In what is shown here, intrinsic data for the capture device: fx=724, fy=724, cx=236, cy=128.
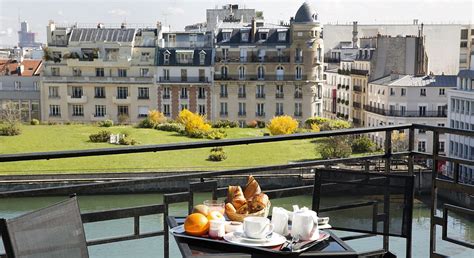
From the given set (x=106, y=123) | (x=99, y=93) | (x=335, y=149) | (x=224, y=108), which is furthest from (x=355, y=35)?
(x=335, y=149)

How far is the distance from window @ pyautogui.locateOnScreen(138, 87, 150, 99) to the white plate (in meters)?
39.2

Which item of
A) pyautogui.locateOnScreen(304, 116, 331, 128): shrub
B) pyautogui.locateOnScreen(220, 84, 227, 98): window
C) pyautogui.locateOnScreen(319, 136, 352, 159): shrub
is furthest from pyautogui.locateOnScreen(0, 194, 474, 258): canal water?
pyautogui.locateOnScreen(220, 84, 227, 98): window

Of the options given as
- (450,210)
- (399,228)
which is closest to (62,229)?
(399,228)

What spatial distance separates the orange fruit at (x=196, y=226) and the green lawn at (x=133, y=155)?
26.1m

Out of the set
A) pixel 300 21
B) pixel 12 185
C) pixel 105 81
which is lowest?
pixel 12 185

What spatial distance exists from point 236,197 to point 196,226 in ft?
0.77

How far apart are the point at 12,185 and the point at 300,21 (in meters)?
21.1

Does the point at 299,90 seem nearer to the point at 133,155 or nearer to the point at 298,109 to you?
the point at 298,109

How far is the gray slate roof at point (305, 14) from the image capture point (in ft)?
136

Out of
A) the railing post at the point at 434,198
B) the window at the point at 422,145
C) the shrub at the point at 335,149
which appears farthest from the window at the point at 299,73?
the railing post at the point at 434,198

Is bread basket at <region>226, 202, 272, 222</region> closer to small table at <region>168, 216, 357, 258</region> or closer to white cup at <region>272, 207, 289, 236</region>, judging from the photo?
white cup at <region>272, 207, 289, 236</region>

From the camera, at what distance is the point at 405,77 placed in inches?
1513

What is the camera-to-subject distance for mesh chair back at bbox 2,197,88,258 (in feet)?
6.72

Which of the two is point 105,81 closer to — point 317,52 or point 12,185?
point 317,52
